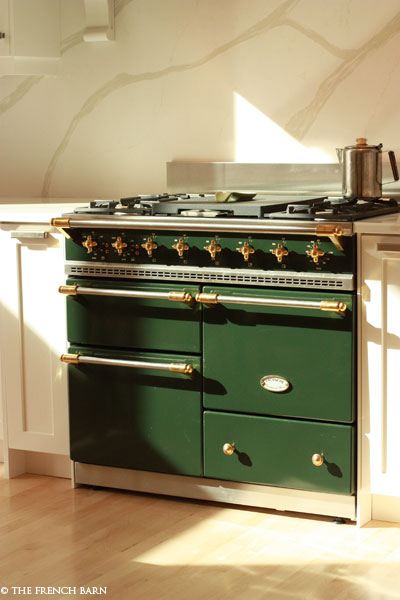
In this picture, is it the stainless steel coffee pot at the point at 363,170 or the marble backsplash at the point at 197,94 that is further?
the marble backsplash at the point at 197,94

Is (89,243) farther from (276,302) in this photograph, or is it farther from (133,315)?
(276,302)

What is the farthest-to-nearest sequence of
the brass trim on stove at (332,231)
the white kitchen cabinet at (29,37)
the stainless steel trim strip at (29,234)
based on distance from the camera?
the white kitchen cabinet at (29,37), the stainless steel trim strip at (29,234), the brass trim on stove at (332,231)

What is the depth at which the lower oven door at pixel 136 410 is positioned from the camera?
280 cm

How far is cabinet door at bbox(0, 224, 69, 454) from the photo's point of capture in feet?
9.80

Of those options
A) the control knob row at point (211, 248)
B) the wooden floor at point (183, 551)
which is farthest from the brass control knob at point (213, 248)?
the wooden floor at point (183, 551)

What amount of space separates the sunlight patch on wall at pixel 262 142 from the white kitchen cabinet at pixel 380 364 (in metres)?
0.84

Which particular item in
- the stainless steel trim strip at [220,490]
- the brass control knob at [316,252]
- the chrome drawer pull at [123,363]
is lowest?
the stainless steel trim strip at [220,490]

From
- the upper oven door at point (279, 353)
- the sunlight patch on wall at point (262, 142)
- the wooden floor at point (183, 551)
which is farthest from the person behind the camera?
the sunlight patch on wall at point (262, 142)

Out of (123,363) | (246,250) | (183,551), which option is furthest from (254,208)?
(183,551)

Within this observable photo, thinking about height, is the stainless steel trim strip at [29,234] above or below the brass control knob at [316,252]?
above

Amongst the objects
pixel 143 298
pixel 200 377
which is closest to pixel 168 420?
pixel 200 377

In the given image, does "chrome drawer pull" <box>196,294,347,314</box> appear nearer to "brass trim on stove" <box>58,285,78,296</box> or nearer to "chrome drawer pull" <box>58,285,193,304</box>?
"chrome drawer pull" <box>58,285,193,304</box>

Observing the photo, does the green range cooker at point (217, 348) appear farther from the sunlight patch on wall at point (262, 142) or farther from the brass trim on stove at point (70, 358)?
the sunlight patch on wall at point (262, 142)

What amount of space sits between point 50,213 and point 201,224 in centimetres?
55
